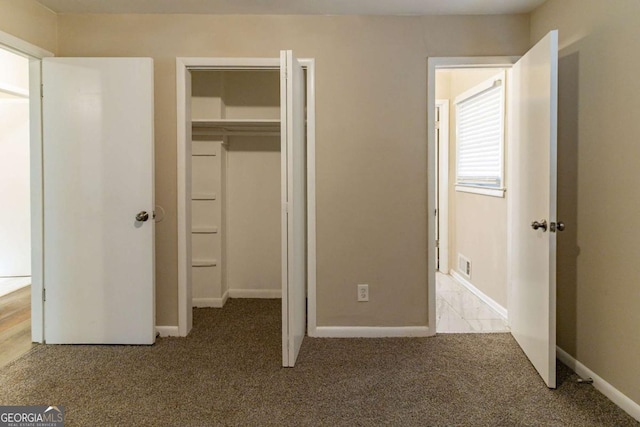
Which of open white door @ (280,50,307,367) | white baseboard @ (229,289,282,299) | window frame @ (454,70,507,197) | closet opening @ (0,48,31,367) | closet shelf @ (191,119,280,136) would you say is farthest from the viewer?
closet opening @ (0,48,31,367)

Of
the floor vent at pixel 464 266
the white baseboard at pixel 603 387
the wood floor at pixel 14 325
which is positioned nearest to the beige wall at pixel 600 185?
the white baseboard at pixel 603 387

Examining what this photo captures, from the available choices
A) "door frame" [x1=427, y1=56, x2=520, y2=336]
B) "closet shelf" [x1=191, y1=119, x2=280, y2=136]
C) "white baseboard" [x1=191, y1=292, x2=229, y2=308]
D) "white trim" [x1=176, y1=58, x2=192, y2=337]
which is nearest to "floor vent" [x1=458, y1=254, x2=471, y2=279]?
"door frame" [x1=427, y1=56, x2=520, y2=336]

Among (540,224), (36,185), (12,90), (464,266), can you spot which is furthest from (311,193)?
(12,90)

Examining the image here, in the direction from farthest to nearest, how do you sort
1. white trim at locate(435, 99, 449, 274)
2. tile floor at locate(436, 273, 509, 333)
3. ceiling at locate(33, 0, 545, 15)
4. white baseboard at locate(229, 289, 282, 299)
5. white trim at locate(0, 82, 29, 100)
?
white trim at locate(435, 99, 449, 274)
white trim at locate(0, 82, 29, 100)
white baseboard at locate(229, 289, 282, 299)
tile floor at locate(436, 273, 509, 333)
ceiling at locate(33, 0, 545, 15)

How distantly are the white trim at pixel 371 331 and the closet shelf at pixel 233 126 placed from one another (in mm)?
1942

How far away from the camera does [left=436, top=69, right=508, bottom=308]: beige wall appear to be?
379 centimetres

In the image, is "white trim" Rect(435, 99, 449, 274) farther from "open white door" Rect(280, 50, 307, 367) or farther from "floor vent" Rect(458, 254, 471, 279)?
"open white door" Rect(280, 50, 307, 367)

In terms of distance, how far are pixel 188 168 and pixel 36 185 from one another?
1.02 m

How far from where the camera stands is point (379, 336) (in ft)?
10.7

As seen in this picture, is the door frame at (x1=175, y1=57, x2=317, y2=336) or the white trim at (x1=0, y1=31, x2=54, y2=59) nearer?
the white trim at (x1=0, y1=31, x2=54, y2=59)

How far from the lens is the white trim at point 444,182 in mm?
5234

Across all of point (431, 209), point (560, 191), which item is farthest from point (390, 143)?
point (560, 191)

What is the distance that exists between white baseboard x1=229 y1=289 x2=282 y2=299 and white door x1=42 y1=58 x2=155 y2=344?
4.54ft

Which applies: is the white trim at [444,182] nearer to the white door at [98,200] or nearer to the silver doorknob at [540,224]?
the silver doorknob at [540,224]
